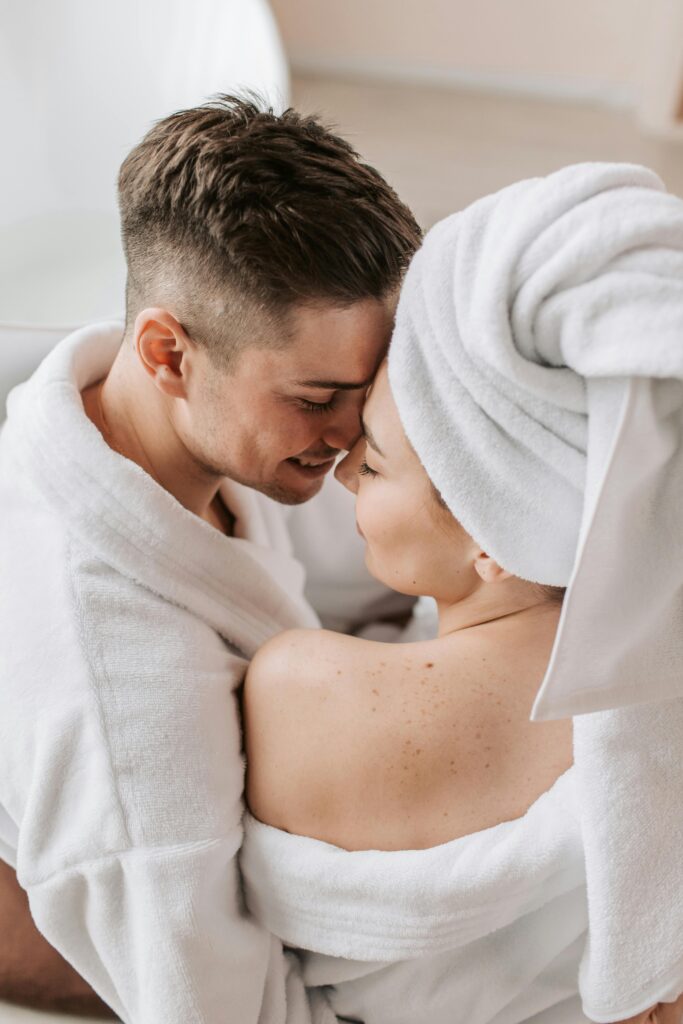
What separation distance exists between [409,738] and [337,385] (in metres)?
0.40

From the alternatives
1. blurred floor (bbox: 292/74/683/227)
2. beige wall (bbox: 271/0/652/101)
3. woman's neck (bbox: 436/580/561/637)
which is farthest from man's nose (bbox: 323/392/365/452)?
beige wall (bbox: 271/0/652/101)

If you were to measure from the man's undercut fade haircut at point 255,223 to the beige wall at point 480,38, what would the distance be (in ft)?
8.10

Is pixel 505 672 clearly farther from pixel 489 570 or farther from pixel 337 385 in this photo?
pixel 337 385

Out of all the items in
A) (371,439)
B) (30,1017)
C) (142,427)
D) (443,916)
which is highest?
(371,439)

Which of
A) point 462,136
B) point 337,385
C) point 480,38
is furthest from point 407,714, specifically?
point 480,38

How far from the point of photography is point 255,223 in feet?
3.76

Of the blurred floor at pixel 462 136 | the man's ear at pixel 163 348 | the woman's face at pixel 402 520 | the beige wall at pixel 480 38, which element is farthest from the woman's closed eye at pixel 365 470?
the beige wall at pixel 480 38

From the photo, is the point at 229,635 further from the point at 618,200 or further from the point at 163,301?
the point at 618,200

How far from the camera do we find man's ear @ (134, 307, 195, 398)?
3.97ft

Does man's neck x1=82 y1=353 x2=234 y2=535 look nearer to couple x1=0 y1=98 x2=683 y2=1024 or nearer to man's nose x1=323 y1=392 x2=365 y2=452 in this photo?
couple x1=0 y1=98 x2=683 y2=1024

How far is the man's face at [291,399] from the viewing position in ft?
3.83

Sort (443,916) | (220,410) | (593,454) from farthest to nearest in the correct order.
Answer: (220,410), (443,916), (593,454)

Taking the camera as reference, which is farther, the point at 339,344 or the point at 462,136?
the point at 462,136

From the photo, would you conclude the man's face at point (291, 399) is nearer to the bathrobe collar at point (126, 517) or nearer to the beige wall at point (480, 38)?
the bathrobe collar at point (126, 517)
